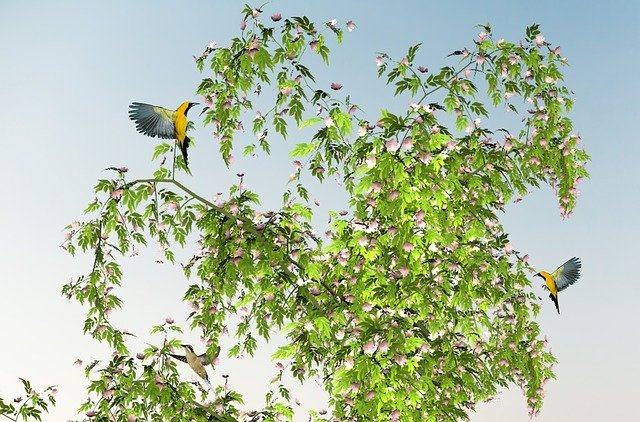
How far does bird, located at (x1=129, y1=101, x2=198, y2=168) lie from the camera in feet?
21.5

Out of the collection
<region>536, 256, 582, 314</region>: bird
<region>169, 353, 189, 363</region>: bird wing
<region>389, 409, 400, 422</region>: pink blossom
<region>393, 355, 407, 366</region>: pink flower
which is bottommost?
<region>389, 409, 400, 422</region>: pink blossom

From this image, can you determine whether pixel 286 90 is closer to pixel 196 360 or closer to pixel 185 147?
pixel 185 147

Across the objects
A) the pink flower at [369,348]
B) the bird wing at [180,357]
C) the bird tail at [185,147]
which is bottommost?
the pink flower at [369,348]

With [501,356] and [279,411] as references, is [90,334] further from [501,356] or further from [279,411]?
[501,356]

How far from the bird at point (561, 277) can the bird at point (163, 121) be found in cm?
432

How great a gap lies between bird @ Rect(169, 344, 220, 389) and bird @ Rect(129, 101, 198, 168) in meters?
1.70

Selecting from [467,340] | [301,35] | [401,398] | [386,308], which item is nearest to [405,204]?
[386,308]

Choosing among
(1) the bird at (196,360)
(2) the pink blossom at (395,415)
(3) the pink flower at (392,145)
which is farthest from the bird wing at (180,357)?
(3) the pink flower at (392,145)

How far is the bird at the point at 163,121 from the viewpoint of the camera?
6547mm

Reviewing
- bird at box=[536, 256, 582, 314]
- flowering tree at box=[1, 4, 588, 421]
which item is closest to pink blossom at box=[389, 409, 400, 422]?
flowering tree at box=[1, 4, 588, 421]

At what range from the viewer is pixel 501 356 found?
8.05 metres

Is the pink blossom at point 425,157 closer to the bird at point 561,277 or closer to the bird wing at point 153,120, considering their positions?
the bird wing at point 153,120

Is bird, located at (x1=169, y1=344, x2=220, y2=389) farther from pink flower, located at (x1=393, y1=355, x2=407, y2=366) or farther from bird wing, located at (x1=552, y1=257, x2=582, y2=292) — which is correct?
bird wing, located at (x1=552, y1=257, x2=582, y2=292)

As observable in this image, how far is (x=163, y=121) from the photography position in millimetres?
Answer: 6660
